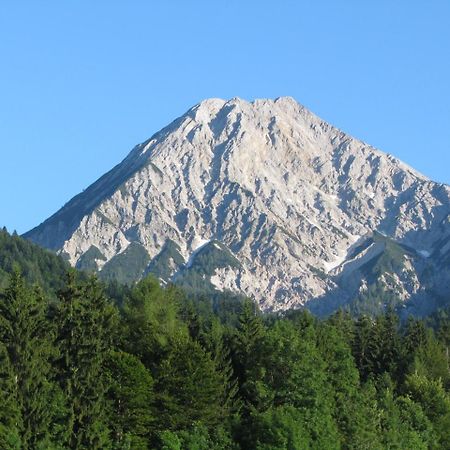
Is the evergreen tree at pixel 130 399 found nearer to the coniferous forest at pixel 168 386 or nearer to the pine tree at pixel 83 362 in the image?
the coniferous forest at pixel 168 386

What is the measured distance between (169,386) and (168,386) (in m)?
0.10

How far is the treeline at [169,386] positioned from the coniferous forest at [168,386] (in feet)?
0.36

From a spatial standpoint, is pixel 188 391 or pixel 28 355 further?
pixel 188 391

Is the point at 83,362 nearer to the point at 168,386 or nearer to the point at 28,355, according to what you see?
the point at 28,355

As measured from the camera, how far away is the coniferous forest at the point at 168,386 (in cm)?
7644

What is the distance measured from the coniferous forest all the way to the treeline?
0.11 metres

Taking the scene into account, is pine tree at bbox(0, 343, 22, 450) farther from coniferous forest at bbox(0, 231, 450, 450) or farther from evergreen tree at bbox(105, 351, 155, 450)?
evergreen tree at bbox(105, 351, 155, 450)

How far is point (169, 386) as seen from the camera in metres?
91.3

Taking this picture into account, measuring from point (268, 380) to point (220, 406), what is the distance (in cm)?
523

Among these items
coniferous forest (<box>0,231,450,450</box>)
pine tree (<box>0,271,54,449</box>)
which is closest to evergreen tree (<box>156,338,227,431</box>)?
coniferous forest (<box>0,231,450,450</box>)

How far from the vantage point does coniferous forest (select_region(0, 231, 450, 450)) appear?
76438 mm

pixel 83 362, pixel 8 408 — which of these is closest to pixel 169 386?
pixel 83 362

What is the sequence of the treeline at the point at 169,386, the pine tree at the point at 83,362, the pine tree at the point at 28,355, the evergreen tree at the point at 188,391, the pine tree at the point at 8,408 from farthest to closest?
the evergreen tree at the point at 188,391 < the pine tree at the point at 83,362 < the treeline at the point at 169,386 < the pine tree at the point at 28,355 < the pine tree at the point at 8,408

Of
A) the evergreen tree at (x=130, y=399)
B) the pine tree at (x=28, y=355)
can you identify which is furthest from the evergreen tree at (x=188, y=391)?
the pine tree at (x=28, y=355)
